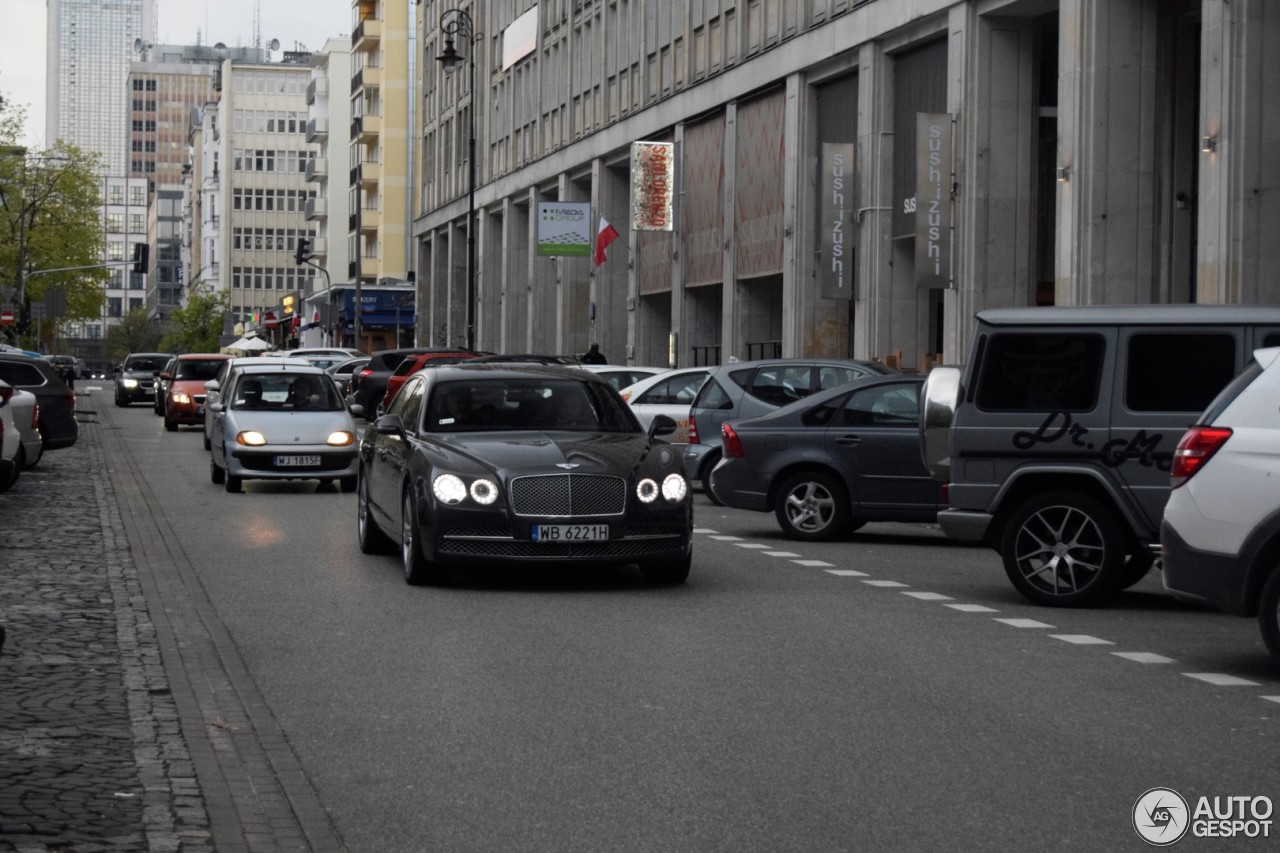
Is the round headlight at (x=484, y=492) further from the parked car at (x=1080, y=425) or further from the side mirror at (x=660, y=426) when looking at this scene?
the parked car at (x=1080, y=425)

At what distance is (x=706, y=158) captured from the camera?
164 ft

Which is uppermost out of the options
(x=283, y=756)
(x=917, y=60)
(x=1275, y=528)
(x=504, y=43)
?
(x=504, y=43)

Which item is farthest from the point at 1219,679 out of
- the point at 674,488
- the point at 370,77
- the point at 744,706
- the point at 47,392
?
the point at 370,77

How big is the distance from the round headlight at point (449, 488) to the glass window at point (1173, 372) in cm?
437

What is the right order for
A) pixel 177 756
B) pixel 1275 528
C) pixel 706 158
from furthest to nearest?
pixel 706 158 < pixel 1275 528 < pixel 177 756

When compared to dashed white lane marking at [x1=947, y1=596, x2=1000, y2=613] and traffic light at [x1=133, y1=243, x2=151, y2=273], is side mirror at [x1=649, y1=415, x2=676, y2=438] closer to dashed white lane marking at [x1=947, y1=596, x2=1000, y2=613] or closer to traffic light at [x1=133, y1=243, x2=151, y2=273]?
dashed white lane marking at [x1=947, y1=596, x2=1000, y2=613]

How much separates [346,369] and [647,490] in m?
42.6

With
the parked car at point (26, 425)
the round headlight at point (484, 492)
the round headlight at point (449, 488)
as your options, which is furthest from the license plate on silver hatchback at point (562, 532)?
the parked car at point (26, 425)

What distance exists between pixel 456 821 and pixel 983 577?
9401 millimetres

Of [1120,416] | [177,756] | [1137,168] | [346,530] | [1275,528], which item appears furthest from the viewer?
[1137,168]

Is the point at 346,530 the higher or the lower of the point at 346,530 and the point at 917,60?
the lower

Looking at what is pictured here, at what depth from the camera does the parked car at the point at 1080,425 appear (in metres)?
12.9

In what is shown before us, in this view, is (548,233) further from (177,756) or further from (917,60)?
(177,756)

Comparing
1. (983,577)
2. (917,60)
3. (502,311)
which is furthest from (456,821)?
(502,311)
